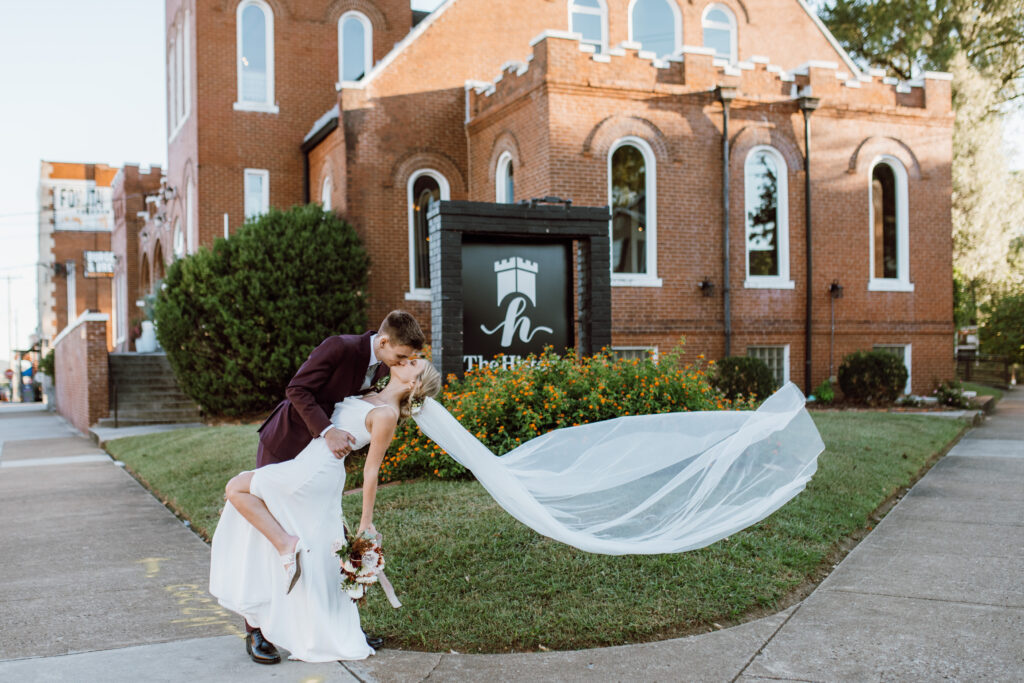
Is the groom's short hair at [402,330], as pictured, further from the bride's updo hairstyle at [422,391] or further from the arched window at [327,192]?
the arched window at [327,192]

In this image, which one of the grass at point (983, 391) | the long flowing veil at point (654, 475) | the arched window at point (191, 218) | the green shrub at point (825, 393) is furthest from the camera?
the grass at point (983, 391)

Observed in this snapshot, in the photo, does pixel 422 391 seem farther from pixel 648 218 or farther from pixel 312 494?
pixel 648 218

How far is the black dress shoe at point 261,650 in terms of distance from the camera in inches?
187

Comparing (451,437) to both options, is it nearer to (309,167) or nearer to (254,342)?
(254,342)

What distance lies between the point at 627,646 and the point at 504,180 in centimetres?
1472

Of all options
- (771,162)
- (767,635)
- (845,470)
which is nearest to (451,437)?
(767,635)

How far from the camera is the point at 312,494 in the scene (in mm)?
4762

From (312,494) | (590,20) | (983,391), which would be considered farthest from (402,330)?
(983,391)

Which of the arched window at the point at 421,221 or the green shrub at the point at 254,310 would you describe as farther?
the arched window at the point at 421,221

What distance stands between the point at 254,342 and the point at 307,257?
190cm

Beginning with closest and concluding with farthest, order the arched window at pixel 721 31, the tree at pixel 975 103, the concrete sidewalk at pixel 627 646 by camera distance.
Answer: the concrete sidewalk at pixel 627 646, the arched window at pixel 721 31, the tree at pixel 975 103

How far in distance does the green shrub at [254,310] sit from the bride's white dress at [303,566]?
39.6ft

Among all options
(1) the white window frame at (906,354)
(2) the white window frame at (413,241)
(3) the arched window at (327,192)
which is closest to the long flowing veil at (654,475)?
(2) the white window frame at (413,241)

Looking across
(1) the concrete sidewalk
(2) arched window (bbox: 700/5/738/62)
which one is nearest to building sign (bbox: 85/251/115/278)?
(2) arched window (bbox: 700/5/738/62)
